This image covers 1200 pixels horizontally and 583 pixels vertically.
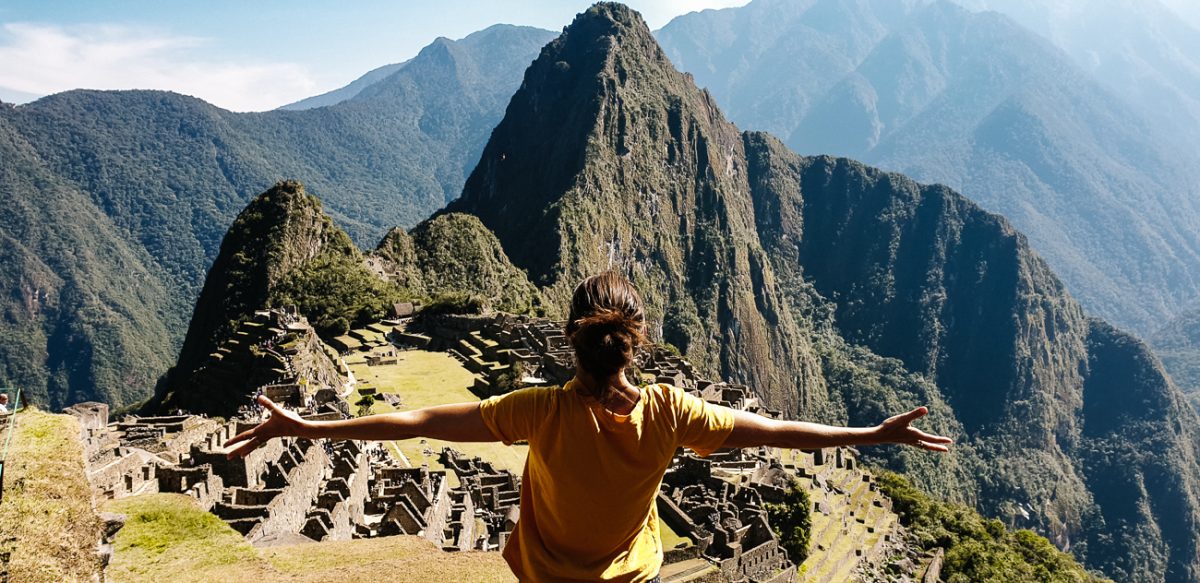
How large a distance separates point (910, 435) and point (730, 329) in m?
158

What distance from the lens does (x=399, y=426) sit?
383 cm

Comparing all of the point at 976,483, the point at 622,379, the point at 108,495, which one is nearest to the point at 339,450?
the point at 108,495

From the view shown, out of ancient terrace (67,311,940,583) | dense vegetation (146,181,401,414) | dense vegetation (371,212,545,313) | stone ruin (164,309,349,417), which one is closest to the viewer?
ancient terrace (67,311,940,583)

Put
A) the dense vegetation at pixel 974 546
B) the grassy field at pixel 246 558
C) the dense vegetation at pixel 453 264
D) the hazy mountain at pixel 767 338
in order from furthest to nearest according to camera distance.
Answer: the hazy mountain at pixel 767 338, the dense vegetation at pixel 453 264, the dense vegetation at pixel 974 546, the grassy field at pixel 246 558

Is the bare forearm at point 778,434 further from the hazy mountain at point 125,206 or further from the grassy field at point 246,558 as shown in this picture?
the hazy mountain at point 125,206

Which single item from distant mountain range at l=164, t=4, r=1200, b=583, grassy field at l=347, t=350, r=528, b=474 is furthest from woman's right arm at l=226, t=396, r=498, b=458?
distant mountain range at l=164, t=4, r=1200, b=583

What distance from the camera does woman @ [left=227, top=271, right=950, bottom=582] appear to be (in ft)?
12.1

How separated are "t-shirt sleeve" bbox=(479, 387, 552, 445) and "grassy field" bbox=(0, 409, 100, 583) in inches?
206

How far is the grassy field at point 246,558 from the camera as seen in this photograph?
366 inches

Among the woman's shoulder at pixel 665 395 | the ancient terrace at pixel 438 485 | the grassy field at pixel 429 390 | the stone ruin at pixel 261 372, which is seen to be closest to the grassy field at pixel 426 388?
the grassy field at pixel 429 390

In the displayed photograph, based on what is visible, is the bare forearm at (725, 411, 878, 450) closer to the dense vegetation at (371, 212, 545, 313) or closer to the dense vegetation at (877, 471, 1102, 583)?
the dense vegetation at (877, 471, 1102, 583)

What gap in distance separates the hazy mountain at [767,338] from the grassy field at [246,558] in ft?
344

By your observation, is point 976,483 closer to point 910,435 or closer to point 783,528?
point 783,528

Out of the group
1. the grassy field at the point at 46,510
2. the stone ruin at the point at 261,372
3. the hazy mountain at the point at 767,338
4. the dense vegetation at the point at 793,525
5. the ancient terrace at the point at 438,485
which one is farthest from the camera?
the hazy mountain at the point at 767,338
